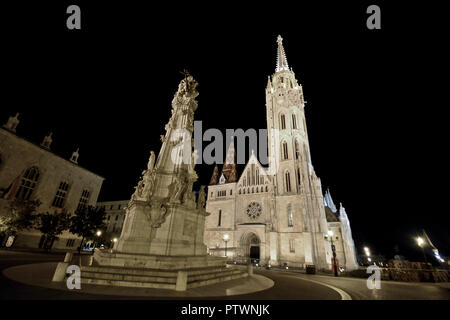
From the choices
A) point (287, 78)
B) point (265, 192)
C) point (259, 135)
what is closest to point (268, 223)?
point (265, 192)

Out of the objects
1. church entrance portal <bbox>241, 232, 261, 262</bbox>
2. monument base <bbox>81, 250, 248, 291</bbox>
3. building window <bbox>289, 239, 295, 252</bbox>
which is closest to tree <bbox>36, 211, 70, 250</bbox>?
monument base <bbox>81, 250, 248, 291</bbox>

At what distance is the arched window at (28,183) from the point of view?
25.0 metres

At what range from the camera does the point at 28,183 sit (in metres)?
26.0

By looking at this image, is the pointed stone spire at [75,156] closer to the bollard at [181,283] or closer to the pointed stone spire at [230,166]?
the pointed stone spire at [230,166]

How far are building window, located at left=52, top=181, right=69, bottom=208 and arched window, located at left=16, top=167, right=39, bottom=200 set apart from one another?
3483 millimetres

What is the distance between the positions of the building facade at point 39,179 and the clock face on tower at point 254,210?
29.0 metres

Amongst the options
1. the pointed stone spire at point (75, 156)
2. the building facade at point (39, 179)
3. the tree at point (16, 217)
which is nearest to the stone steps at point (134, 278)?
the tree at point (16, 217)

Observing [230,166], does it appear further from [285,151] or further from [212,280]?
[212,280]

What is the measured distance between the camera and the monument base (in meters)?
6.67

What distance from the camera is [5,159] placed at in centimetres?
2347

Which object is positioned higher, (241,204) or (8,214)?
(241,204)

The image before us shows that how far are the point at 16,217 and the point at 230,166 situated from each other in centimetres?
3418

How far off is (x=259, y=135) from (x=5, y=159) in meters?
42.1
